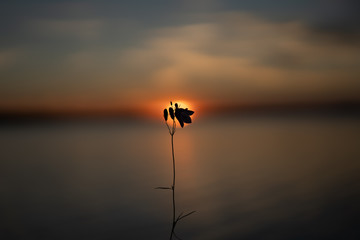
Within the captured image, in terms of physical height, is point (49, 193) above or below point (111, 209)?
above

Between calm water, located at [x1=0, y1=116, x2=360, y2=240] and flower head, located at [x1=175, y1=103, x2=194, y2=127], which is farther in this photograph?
calm water, located at [x1=0, y1=116, x2=360, y2=240]

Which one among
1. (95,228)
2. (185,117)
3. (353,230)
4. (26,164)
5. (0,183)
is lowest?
(353,230)

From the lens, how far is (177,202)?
17.0 feet

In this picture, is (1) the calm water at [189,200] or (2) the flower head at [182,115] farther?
(1) the calm water at [189,200]

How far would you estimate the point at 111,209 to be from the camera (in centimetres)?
485

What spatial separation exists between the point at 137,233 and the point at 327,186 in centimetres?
364

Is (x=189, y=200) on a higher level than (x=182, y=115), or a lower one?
lower

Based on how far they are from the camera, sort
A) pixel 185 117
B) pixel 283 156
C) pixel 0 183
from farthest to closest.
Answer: pixel 283 156 → pixel 0 183 → pixel 185 117

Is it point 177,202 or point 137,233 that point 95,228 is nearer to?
point 137,233

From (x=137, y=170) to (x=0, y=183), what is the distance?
279cm

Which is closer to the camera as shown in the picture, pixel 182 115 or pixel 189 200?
pixel 182 115

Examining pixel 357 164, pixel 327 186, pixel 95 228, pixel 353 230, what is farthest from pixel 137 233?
pixel 357 164

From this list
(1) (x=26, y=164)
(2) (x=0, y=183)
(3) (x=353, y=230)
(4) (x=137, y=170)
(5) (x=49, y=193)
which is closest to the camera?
(3) (x=353, y=230)

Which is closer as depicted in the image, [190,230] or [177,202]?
[190,230]
